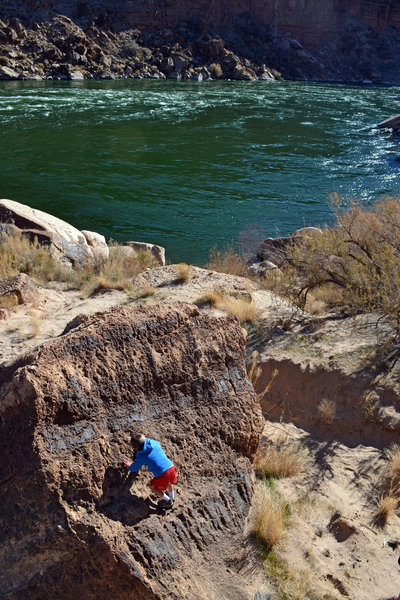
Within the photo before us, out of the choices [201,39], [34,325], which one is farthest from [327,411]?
[201,39]

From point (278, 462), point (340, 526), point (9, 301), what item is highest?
point (9, 301)

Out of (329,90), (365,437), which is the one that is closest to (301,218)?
(365,437)

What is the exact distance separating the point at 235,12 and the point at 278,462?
196ft

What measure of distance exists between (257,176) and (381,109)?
18.4m

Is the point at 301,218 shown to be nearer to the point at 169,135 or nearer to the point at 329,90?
the point at 169,135

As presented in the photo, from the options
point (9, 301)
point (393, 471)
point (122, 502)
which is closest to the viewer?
point (122, 502)

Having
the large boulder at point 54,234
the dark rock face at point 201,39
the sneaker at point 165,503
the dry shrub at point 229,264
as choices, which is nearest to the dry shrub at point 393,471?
the sneaker at point 165,503

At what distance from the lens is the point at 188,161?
67.4 feet

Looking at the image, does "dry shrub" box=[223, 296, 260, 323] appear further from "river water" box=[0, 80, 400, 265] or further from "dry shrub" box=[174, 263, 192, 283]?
"river water" box=[0, 80, 400, 265]

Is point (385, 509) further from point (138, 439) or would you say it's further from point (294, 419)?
point (138, 439)

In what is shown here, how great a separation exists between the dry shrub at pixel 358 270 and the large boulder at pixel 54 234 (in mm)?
4110

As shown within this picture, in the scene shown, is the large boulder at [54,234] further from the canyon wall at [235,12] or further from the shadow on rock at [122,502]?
the canyon wall at [235,12]

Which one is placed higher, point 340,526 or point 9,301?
point 9,301

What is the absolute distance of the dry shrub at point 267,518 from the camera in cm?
394
